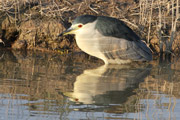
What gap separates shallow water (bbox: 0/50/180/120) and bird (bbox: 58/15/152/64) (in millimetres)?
222

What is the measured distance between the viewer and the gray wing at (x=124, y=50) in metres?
8.14

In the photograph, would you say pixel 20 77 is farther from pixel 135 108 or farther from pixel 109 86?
pixel 135 108

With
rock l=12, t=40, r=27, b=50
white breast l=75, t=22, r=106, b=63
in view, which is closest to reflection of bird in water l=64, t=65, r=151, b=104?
white breast l=75, t=22, r=106, b=63

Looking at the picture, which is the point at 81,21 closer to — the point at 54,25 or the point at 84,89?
the point at 54,25

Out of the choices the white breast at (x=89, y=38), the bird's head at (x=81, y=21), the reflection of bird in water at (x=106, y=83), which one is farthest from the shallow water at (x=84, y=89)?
the bird's head at (x=81, y=21)

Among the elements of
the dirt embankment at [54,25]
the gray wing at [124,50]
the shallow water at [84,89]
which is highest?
the dirt embankment at [54,25]

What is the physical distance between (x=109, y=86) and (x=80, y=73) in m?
1.11

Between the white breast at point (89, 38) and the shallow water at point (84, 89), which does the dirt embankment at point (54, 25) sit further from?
the white breast at point (89, 38)

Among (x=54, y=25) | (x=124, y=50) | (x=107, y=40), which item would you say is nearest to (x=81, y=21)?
(x=107, y=40)

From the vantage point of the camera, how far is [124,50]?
326 inches

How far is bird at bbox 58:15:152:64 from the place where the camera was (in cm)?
796

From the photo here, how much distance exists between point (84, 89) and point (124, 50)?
2.51 m

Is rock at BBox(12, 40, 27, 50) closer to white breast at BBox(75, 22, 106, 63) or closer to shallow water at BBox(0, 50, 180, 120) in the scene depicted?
shallow water at BBox(0, 50, 180, 120)

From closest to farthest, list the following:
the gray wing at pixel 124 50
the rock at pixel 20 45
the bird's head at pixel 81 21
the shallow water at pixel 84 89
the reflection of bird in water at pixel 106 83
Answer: the shallow water at pixel 84 89
the reflection of bird in water at pixel 106 83
the bird's head at pixel 81 21
the gray wing at pixel 124 50
the rock at pixel 20 45
